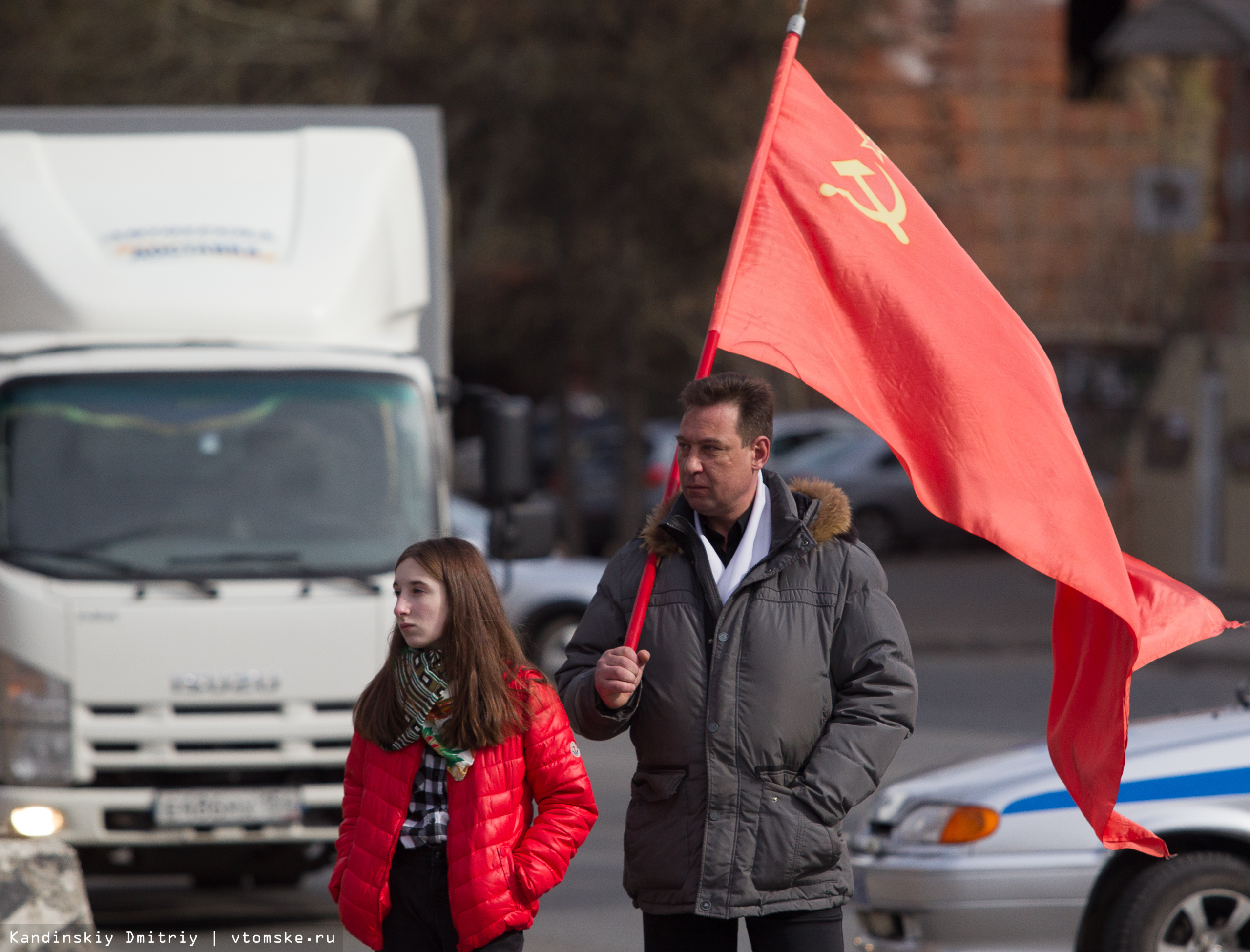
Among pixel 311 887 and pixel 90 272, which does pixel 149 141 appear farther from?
pixel 311 887

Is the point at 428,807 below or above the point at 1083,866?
above

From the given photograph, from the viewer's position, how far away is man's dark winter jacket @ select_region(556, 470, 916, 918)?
3701 millimetres

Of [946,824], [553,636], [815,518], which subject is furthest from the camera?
[553,636]

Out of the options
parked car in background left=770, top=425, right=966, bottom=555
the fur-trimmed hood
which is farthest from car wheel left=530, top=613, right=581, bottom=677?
the fur-trimmed hood

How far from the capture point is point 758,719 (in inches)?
147

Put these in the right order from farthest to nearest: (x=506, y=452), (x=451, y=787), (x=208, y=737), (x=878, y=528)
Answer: (x=878, y=528) < (x=506, y=452) < (x=208, y=737) < (x=451, y=787)

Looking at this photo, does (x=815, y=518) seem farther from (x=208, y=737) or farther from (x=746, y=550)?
(x=208, y=737)

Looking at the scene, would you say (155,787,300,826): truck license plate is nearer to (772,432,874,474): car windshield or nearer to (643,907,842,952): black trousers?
(643,907,842,952): black trousers

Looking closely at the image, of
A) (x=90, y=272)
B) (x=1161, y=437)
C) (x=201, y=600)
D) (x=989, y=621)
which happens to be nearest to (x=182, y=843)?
(x=201, y=600)

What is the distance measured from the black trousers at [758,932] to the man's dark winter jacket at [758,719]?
44 millimetres

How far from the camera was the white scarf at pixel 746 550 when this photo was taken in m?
3.83

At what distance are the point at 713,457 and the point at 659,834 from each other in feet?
2.68

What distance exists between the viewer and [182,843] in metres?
6.80

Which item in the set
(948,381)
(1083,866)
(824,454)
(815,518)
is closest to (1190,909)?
(1083,866)
